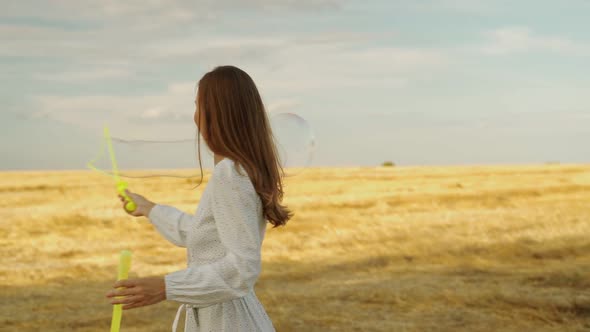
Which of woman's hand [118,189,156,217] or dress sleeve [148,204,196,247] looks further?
woman's hand [118,189,156,217]

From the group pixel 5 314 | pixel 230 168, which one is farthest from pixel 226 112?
pixel 5 314

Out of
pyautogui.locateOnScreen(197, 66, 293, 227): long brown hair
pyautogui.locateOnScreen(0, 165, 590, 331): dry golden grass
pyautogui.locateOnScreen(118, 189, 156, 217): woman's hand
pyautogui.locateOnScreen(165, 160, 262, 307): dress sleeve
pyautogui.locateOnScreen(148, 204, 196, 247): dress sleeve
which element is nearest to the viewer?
pyautogui.locateOnScreen(165, 160, 262, 307): dress sleeve

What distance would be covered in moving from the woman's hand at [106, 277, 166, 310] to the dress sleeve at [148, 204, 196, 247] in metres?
0.51

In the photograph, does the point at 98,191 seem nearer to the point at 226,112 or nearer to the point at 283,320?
the point at 283,320

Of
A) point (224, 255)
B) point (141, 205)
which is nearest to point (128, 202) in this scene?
point (141, 205)

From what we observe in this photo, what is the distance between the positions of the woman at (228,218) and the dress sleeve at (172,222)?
0.54 feet

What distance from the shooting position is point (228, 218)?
10.1ft

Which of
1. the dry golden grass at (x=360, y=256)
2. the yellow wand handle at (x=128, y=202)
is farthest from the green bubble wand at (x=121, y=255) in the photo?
the dry golden grass at (x=360, y=256)

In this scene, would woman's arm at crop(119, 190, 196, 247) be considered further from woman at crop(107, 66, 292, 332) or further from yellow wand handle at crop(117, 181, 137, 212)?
woman at crop(107, 66, 292, 332)

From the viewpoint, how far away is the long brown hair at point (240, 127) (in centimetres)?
320

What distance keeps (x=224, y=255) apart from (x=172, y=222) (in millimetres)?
426

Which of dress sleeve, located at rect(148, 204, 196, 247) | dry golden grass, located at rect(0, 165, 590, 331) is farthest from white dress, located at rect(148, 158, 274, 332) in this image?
dry golden grass, located at rect(0, 165, 590, 331)

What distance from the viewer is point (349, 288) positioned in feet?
39.0

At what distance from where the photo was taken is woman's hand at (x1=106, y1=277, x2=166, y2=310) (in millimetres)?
2961
